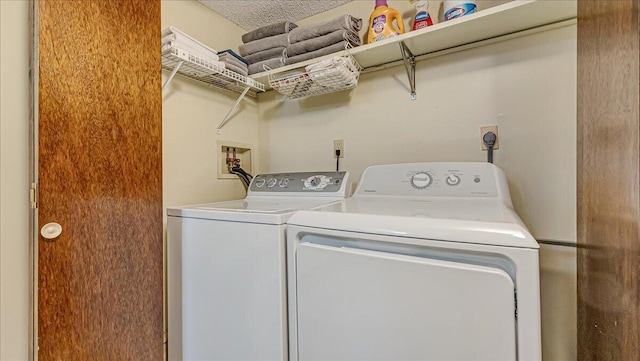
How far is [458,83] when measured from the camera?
1.44 m

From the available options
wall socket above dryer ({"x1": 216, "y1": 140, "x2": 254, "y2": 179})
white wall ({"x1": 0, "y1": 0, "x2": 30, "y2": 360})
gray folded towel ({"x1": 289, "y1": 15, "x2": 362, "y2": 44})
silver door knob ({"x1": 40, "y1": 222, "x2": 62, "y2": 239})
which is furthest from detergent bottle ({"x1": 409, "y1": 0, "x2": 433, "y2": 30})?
silver door knob ({"x1": 40, "y1": 222, "x2": 62, "y2": 239})

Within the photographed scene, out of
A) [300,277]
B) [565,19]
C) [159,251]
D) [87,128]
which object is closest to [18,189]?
[87,128]

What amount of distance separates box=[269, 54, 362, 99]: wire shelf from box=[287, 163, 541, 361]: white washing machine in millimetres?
839

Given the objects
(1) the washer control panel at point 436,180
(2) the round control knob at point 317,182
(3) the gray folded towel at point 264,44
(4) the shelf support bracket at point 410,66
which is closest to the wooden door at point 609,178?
(1) the washer control panel at point 436,180

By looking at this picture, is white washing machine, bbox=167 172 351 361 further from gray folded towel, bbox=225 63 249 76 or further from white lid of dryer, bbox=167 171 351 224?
gray folded towel, bbox=225 63 249 76

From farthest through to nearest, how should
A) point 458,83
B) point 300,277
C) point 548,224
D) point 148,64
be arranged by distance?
point 458,83 → point 548,224 → point 148,64 → point 300,277

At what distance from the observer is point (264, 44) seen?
1633 mm

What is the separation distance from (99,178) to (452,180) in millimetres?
1386

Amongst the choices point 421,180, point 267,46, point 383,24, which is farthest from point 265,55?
point 421,180

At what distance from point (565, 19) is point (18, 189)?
2.17 meters

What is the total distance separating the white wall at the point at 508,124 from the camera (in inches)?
47.8

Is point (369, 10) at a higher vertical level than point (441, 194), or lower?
higher

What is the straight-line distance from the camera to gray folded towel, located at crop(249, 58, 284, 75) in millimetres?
1590

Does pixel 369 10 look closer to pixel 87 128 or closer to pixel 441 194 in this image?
pixel 441 194
